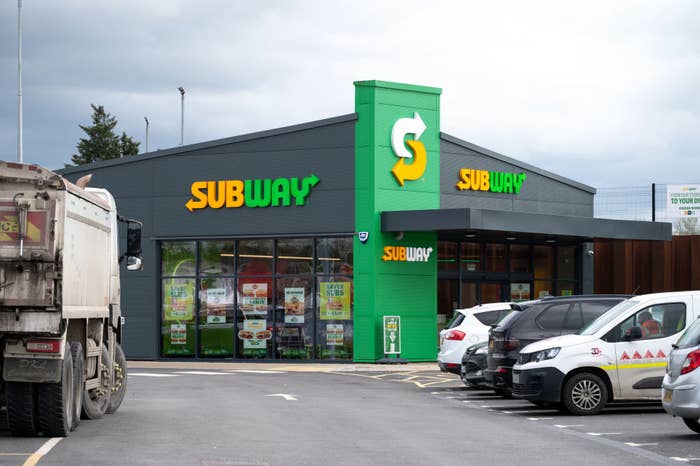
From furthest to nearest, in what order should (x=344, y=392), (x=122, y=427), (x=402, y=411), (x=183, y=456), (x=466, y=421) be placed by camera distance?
(x=344, y=392), (x=402, y=411), (x=466, y=421), (x=122, y=427), (x=183, y=456)

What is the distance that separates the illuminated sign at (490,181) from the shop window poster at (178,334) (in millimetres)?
→ 9250

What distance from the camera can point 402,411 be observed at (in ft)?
61.8

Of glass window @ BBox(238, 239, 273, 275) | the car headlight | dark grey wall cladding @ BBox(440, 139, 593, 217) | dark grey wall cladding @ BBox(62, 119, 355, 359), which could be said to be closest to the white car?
the car headlight

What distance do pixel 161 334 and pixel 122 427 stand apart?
72.7 ft

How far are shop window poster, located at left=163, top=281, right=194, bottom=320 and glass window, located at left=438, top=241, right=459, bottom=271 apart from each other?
745 cm

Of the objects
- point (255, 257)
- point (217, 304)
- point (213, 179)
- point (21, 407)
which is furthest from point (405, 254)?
point (21, 407)

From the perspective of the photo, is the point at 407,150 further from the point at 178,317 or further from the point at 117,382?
the point at 117,382

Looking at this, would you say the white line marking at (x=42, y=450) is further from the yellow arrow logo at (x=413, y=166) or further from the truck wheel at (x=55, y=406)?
the yellow arrow logo at (x=413, y=166)

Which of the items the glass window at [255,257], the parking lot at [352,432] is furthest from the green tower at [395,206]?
the parking lot at [352,432]

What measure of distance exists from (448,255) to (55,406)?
23518mm

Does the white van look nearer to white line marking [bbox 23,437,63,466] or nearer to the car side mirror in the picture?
the car side mirror

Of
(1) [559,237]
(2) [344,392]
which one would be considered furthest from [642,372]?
(1) [559,237]

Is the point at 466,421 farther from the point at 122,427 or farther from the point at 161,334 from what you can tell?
the point at 161,334

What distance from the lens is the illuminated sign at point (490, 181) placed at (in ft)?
119
